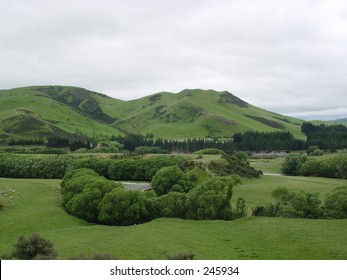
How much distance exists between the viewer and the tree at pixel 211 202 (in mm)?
61188

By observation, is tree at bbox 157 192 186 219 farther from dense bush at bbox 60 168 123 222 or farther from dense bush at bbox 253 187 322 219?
dense bush at bbox 253 187 322 219

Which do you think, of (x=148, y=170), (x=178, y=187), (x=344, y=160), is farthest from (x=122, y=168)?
(x=344, y=160)

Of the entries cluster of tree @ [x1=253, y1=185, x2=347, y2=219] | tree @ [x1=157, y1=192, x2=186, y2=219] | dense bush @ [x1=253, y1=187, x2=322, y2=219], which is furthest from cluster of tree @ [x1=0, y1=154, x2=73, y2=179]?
cluster of tree @ [x1=253, y1=185, x2=347, y2=219]

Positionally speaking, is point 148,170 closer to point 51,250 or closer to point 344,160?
point 344,160

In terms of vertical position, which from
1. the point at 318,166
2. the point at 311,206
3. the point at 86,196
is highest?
the point at 318,166

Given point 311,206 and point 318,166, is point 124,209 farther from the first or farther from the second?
point 318,166

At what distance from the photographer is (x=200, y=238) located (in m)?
48.3

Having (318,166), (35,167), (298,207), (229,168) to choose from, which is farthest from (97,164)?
(298,207)

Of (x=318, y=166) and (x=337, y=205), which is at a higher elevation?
(x=318, y=166)

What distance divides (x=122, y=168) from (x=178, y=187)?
49625 mm

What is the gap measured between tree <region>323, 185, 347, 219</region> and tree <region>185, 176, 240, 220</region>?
1603 cm

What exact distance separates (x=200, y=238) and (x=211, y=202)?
44.5ft

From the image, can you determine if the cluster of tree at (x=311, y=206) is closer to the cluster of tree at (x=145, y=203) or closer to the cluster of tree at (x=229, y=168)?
the cluster of tree at (x=145, y=203)

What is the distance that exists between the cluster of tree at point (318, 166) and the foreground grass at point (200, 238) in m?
81.9
